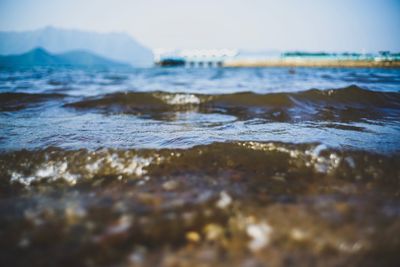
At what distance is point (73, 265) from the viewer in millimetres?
1287

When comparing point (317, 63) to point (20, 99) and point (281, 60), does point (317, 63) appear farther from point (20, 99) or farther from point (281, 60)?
point (20, 99)

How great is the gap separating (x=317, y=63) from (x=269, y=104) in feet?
169

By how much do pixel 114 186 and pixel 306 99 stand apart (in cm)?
601

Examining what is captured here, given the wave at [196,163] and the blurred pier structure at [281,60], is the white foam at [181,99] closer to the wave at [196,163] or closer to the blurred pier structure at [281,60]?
the wave at [196,163]

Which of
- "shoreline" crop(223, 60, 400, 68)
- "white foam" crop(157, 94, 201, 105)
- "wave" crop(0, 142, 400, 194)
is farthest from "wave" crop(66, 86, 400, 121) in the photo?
"shoreline" crop(223, 60, 400, 68)

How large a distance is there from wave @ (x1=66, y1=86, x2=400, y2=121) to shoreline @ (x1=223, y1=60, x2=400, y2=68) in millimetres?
43877

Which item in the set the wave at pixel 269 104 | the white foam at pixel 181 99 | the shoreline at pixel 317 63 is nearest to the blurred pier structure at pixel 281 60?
the shoreline at pixel 317 63

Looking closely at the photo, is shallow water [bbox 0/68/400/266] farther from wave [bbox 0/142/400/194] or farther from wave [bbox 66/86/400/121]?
wave [bbox 66/86/400/121]

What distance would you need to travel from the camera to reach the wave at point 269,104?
5.14 m

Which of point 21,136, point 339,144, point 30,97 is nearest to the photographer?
point 339,144

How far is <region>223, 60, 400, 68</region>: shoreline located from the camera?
4481cm

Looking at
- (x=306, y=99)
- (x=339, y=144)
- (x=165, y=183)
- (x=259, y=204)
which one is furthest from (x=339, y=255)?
(x=306, y=99)

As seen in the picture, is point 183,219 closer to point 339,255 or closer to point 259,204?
point 259,204

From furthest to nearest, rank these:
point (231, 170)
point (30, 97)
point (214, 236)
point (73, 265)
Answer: point (30, 97), point (231, 170), point (214, 236), point (73, 265)
